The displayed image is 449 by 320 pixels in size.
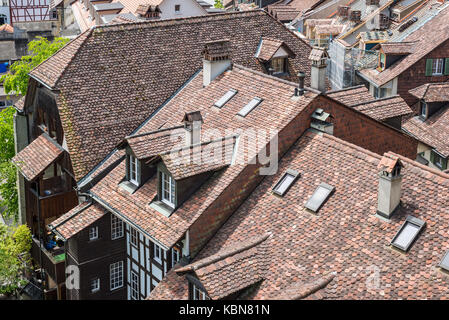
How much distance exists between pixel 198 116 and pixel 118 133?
7.03m

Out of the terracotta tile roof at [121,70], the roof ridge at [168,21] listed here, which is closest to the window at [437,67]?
the terracotta tile roof at [121,70]

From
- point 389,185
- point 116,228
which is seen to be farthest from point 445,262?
point 116,228

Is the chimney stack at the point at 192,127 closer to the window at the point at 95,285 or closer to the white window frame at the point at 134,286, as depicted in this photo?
the white window frame at the point at 134,286

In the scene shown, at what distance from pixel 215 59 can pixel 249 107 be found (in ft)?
17.7

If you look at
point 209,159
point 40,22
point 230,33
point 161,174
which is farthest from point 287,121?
point 40,22

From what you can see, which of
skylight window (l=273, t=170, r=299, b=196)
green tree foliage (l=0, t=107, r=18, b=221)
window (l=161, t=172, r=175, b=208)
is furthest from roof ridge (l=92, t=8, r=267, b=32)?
skylight window (l=273, t=170, r=299, b=196)

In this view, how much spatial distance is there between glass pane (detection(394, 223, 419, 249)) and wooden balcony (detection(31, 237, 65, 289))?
1929cm

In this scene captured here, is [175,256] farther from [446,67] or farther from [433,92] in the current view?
[446,67]

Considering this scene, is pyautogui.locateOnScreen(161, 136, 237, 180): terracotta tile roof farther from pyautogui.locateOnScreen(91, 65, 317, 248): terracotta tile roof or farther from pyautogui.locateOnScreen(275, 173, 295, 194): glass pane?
pyautogui.locateOnScreen(275, 173, 295, 194): glass pane

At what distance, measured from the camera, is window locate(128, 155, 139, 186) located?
3253 centimetres

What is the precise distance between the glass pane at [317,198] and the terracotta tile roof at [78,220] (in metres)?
11.2

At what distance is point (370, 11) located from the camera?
70438mm

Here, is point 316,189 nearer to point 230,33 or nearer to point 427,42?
point 230,33

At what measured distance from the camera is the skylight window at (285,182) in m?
28.6
